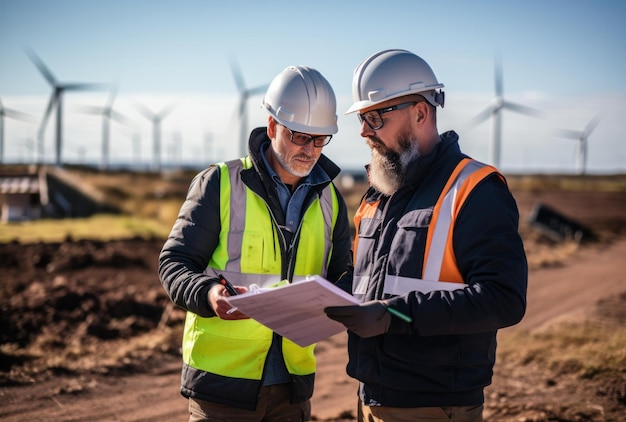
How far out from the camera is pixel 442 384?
2.68 meters

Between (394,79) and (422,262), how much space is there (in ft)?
2.61

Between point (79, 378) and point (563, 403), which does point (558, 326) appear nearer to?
point (563, 403)

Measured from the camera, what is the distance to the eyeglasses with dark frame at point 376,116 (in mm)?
2953

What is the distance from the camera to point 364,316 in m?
2.49

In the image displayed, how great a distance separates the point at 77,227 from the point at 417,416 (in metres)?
17.1

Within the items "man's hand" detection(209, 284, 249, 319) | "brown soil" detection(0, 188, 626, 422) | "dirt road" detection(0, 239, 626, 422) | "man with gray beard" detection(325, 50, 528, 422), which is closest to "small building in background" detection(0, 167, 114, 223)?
"brown soil" detection(0, 188, 626, 422)

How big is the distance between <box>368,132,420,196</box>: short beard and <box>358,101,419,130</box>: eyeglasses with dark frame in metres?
0.06

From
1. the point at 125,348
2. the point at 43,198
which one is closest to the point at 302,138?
the point at 125,348

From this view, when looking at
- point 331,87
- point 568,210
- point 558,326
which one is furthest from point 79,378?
point 568,210

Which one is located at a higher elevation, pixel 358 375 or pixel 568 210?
pixel 358 375

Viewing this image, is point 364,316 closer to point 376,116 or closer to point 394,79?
point 376,116

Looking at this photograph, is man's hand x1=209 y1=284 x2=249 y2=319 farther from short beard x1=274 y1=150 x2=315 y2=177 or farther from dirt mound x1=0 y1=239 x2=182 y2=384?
dirt mound x1=0 y1=239 x2=182 y2=384

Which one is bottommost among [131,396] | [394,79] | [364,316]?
[131,396]

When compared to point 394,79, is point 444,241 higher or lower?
lower
